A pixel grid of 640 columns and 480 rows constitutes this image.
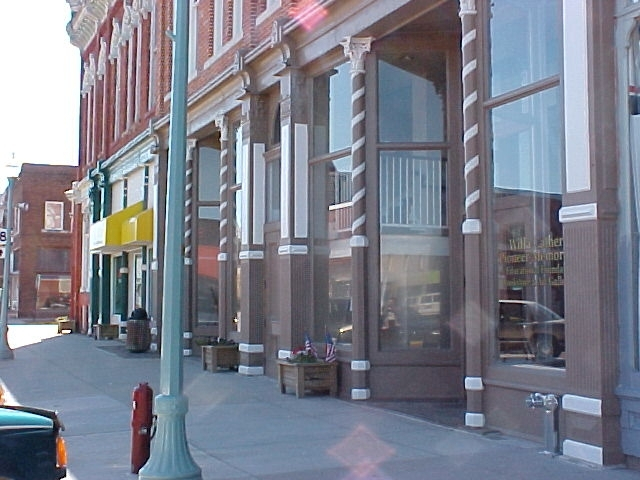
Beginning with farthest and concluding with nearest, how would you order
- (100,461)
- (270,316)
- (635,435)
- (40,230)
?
(40,230)
(270,316)
(100,461)
(635,435)

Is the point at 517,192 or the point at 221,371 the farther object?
the point at 221,371

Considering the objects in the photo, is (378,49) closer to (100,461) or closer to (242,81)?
(242,81)

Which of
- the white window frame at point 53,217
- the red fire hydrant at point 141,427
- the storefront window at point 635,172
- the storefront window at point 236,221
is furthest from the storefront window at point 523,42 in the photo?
the white window frame at point 53,217

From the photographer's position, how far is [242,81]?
1717 cm

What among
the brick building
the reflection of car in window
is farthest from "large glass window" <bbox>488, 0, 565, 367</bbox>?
the brick building

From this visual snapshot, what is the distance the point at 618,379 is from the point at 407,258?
17.0 ft

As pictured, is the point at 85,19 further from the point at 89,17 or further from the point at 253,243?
the point at 253,243

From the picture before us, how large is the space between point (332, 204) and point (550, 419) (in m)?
6.63

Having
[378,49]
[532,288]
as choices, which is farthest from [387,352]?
[378,49]

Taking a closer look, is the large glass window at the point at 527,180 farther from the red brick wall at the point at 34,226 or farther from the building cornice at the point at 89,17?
the red brick wall at the point at 34,226

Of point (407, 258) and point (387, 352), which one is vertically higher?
point (407, 258)

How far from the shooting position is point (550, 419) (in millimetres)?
8812

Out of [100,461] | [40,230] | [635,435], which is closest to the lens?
[635,435]

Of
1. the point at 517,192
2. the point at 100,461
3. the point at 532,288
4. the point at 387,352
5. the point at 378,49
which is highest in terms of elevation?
the point at 378,49
